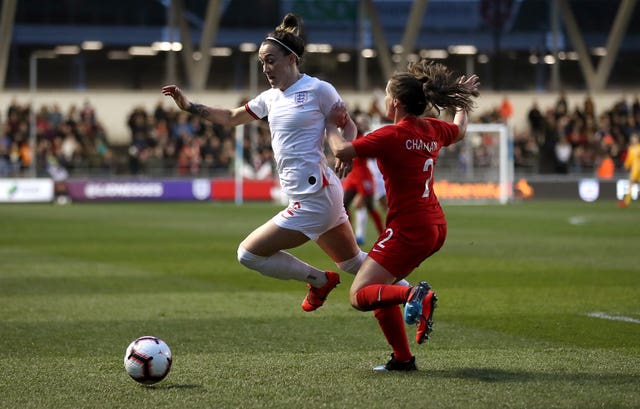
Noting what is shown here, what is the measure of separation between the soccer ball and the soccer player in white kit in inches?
50.2

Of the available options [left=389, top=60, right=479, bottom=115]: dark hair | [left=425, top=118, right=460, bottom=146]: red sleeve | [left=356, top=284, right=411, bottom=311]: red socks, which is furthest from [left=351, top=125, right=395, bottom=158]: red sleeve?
[left=356, top=284, right=411, bottom=311]: red socks

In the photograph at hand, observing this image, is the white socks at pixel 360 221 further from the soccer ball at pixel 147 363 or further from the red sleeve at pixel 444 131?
the soccer ball at pixel 147 363

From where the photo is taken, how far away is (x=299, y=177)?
27.5 ft

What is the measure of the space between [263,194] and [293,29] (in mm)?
34455

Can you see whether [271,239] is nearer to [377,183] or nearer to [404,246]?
[404,246]

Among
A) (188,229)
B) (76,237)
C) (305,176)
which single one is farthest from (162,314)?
(188,229)

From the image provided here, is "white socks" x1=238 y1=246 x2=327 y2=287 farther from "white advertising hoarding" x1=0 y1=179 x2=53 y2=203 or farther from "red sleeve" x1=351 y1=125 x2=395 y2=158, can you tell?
"white advertising hoarding" x1=0 y1=179 x2=53 y2=203

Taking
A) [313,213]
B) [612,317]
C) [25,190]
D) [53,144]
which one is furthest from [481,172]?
[313,213]

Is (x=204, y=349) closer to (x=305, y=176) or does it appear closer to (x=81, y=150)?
(x=305, y=176)

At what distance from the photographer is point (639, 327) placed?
10.4 metres

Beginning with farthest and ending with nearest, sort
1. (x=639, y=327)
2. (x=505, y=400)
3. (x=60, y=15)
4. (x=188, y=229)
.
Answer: (x=60, y=15), (x=188, y=229), (x=639, y=327), (x=505, y=400)

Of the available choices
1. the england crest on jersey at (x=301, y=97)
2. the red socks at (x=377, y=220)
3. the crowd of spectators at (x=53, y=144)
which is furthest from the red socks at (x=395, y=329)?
the crowd of spectators at (x=53, y=144)

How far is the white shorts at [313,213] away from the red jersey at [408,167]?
601 millimetres

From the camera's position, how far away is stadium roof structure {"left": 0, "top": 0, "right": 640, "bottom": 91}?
52447mm
